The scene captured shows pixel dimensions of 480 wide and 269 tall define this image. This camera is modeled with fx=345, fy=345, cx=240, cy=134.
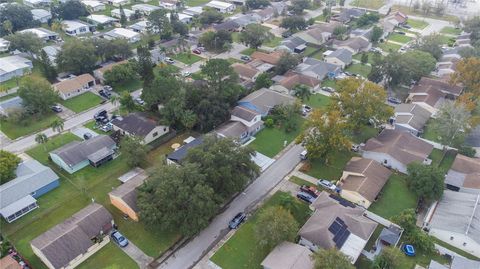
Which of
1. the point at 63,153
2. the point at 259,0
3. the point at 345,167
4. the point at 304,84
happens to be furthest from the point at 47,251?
the point at 259,0

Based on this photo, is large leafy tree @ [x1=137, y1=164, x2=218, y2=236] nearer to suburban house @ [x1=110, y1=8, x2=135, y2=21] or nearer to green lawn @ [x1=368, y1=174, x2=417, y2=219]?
green lawn @ [x1=368, y1=174, x2=417, y2=219]

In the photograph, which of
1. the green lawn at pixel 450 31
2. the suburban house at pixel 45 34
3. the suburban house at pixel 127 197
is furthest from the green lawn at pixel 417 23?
the suburban house at pixel 45 34

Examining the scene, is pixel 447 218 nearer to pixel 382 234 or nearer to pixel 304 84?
pixel 382 234

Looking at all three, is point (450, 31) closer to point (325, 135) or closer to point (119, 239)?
point (325, 135)

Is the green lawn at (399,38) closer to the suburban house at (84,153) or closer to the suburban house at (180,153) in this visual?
the suburban house at (180,153)

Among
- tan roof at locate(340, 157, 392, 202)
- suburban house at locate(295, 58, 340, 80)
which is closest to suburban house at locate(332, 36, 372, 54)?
suburban house at locate(295, 58, 340, 80)
